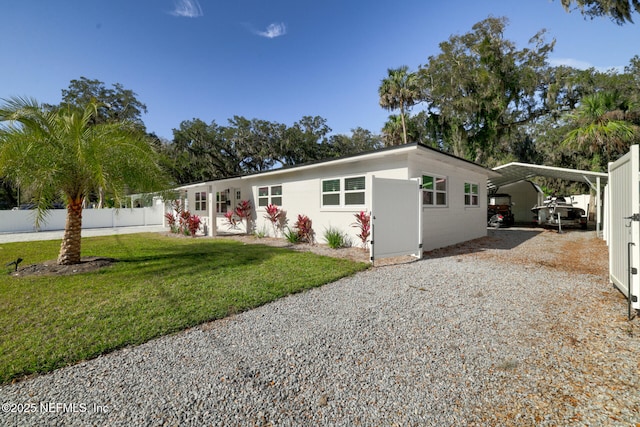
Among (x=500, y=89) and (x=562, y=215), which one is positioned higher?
(x=500, y=89)

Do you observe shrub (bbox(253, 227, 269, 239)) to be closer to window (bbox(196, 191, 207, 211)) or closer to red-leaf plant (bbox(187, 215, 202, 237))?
red-leaf plant (bbox(187, 215, 202, 237))

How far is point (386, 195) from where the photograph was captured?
656 centimetres

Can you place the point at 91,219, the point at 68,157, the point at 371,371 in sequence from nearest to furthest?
the point at 371,371 < the point at 68,157 < the point at 91,219

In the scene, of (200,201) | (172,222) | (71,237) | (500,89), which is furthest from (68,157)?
(500,89)

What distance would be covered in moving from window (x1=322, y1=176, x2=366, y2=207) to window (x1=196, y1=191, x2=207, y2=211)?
8.51m

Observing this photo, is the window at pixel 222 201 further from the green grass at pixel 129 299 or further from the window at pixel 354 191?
the window at pixel 354 191

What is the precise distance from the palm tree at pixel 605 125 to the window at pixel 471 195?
6.40 metres

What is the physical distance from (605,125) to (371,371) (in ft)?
58.3

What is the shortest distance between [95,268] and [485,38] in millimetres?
24500

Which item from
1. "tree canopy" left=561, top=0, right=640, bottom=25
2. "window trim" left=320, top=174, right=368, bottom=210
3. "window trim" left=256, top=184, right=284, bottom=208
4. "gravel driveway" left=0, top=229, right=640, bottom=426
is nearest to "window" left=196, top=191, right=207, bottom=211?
"window trim" left=256, top=184, right=284, bottom=208

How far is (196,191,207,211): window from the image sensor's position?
15.2 meters

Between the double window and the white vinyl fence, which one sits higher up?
the double window

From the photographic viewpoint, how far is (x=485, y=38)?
60.3 feet

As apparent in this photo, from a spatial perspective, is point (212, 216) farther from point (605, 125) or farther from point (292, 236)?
point (605, 125)
